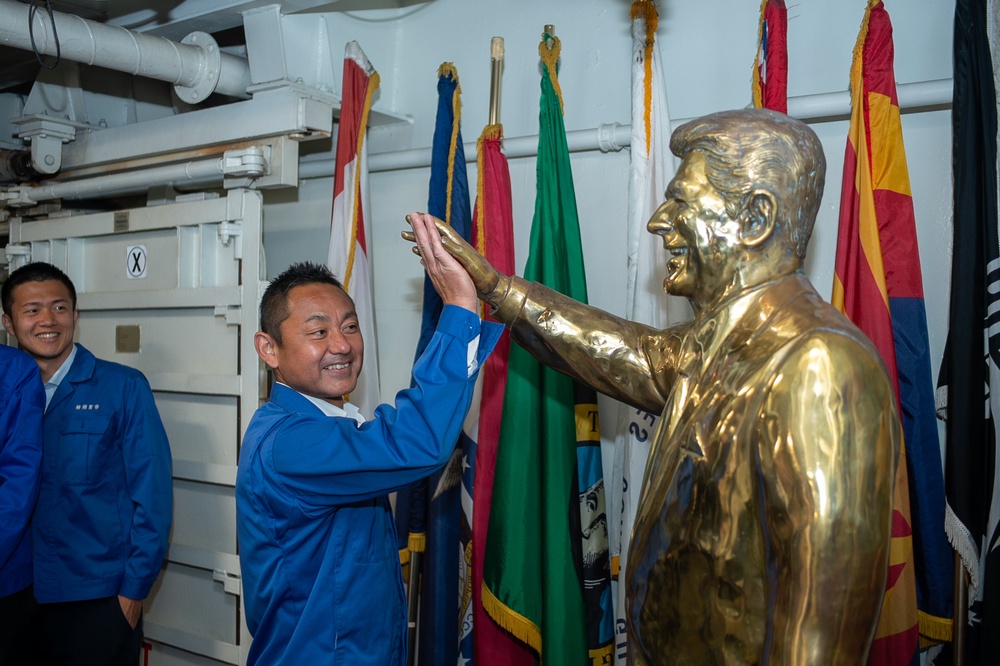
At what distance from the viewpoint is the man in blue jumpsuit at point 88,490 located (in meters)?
2.51

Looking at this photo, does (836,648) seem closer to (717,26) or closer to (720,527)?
(720,527)

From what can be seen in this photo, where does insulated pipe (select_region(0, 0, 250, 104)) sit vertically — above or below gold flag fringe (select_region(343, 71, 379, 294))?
above

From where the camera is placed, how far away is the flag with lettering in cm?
219

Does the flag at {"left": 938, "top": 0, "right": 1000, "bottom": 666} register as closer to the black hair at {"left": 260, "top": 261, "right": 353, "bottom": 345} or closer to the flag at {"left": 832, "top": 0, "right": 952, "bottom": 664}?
the flag at {"left": 832, "top": 0, "right": 952, "bottom": 664}

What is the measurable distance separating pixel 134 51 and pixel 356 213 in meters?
0.82

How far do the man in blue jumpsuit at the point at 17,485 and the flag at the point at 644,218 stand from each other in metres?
1.55

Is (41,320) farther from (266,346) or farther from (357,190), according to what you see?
(266,346)

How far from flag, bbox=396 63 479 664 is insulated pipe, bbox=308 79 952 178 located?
151 mm

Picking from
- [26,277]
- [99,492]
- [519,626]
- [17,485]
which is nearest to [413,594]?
[519,626]

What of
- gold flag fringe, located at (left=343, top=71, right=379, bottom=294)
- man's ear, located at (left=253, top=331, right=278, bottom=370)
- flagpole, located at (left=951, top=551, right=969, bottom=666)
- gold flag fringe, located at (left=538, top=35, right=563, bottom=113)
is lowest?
flagpole, located at (left=951, top=551, right=969, bottom=666)

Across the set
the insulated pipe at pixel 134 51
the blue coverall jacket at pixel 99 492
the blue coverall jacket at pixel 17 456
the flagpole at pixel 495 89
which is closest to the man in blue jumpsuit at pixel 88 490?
the blue coverall jacket at pixel 99 492

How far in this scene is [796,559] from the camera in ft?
3.50

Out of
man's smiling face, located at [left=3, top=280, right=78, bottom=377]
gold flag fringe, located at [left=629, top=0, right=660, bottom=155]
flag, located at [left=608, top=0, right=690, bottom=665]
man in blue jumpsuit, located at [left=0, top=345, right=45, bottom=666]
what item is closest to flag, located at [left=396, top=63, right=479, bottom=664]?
flag, located at [left=608, top=0, right=690, bottom=665]

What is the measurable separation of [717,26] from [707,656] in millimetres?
1700
